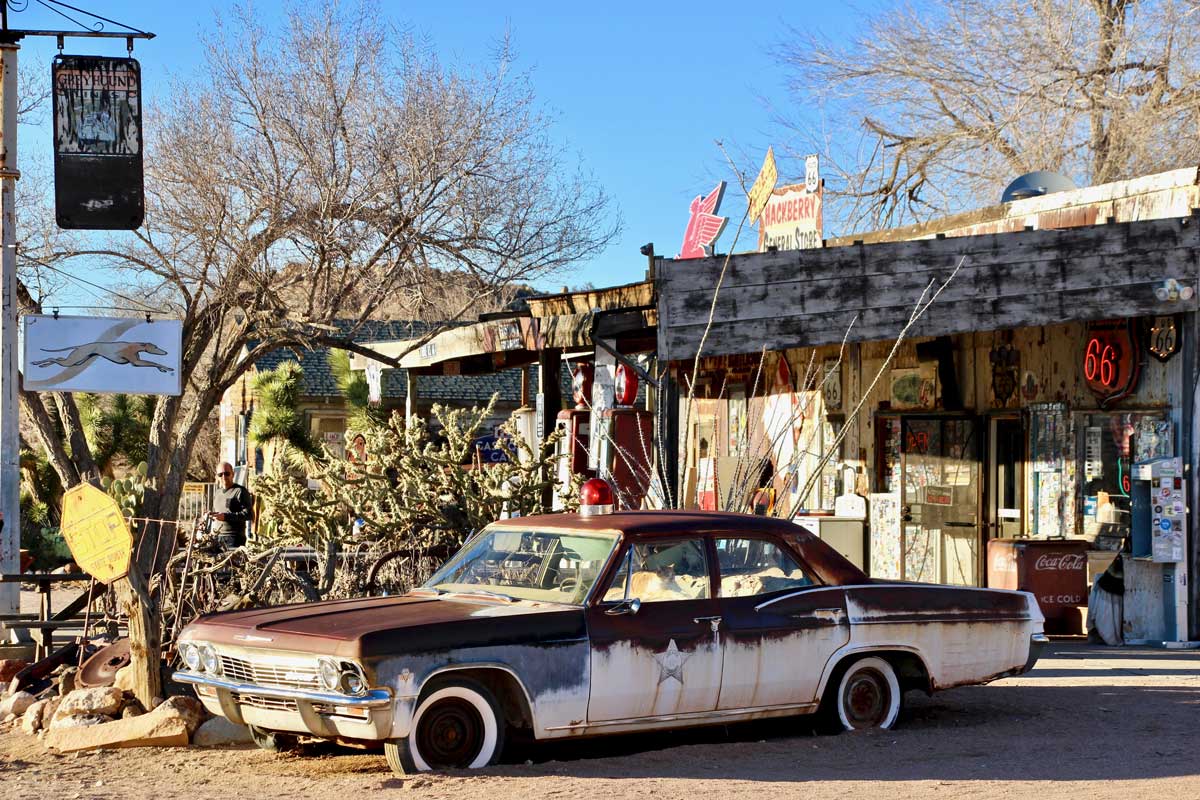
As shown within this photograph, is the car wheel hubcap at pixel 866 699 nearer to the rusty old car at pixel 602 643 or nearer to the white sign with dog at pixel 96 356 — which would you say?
the rusty old car at pixel 602 643

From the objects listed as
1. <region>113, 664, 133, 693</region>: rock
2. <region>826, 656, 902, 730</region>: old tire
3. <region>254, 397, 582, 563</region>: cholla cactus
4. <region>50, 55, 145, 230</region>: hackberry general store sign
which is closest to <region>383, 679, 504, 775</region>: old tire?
<region>826, 656, 902, 730</region>: old tire

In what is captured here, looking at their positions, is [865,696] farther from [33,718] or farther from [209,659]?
[33,718]

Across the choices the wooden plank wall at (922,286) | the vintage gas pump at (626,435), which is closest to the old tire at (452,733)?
the wooden plank wall at (922,286)

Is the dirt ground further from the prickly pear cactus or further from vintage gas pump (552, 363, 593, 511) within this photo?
the prickly pear cactus

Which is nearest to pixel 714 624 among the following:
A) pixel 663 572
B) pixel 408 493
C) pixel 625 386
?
pixel 663 572

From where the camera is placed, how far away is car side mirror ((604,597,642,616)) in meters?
7.77

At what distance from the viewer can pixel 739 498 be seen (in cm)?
1195

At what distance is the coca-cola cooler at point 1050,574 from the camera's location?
534 inches

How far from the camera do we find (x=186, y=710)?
28.3 feet

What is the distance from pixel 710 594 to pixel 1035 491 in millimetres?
7621

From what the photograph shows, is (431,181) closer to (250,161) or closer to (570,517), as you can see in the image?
(250,161)

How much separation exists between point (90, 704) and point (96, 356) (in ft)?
16.6

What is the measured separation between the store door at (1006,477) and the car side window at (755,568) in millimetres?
7059

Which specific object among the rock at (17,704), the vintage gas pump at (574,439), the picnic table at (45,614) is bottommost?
the rock at (17,704)
